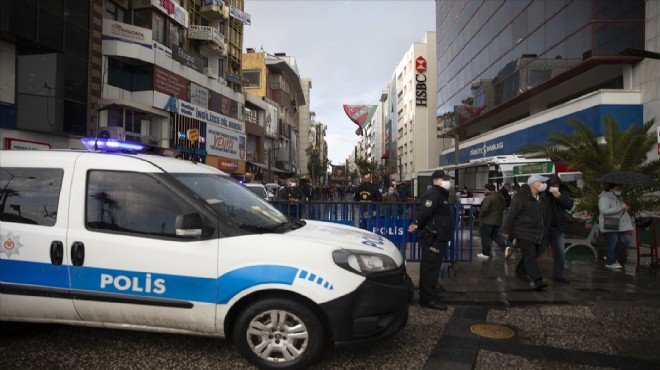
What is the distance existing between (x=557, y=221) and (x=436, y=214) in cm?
280

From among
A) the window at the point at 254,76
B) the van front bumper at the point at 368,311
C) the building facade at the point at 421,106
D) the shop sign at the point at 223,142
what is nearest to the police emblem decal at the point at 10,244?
the van front bumper at the point at 368,311

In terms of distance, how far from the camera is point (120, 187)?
12.1 feet

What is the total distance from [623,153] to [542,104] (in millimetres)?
15385

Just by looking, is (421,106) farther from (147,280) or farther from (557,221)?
(147,280)

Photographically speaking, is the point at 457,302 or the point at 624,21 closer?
the point at 457,302

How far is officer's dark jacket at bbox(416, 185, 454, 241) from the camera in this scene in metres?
5.34

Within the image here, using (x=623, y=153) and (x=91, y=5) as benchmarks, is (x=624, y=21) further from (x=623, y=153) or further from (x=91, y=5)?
(x=91, y=5)

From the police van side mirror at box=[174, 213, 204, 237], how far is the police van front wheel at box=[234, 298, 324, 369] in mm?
723

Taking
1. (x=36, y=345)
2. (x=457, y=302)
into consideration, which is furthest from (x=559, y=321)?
(x=36, y=345)

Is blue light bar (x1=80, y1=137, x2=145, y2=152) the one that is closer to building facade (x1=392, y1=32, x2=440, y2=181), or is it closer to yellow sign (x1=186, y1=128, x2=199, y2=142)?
yellow sign (x1=186, y1=128, x2=199, y2=142)

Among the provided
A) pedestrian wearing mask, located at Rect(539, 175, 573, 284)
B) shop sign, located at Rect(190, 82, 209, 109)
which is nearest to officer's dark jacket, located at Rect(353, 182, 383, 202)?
pedestrian wearing mask, located at Rect(539, 175, 573, 284)

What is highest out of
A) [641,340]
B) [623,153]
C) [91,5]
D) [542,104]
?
[91,5]

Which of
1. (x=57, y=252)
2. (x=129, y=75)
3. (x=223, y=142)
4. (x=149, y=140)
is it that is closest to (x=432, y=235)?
(x=57, y=252)

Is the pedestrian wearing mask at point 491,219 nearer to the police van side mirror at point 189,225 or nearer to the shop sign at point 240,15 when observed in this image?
the police van side mirror at point 189,225
